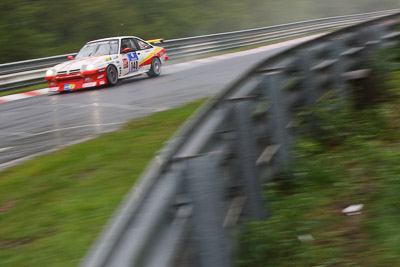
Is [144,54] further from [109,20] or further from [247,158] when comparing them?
[247,158]

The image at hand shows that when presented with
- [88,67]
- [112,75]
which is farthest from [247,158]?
[112,75]

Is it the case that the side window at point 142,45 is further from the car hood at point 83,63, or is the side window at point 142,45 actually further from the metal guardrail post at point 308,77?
the metal guardrail post at point 308,77

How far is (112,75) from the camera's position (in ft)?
52.9

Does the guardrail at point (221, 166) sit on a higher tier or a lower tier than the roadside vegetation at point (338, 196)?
higher

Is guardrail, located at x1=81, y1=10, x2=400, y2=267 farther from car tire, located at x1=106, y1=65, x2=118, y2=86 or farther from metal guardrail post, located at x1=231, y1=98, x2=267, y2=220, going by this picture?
car tire, located at x1=106, y1=65, x2=118, y2=86

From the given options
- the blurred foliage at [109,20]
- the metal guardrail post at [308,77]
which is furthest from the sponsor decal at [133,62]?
the metal guardrail post at [308,77]

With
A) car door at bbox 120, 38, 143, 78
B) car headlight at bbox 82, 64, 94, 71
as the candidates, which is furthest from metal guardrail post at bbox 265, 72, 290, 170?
car door at bbox 120, 38, 143, 78

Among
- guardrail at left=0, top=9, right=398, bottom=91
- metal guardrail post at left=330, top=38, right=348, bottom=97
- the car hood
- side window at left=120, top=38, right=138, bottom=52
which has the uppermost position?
metal guardrail post at left=330, top=38, right=348, bottom=97

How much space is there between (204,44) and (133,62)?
265 inches

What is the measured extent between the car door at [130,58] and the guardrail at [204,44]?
2947 mm

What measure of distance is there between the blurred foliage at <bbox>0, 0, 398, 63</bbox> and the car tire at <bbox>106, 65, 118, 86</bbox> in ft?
13.1

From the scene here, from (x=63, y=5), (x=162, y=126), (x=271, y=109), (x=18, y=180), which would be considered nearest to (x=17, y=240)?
(x=18, y=180)

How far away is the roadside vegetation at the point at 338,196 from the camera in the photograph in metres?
4.05

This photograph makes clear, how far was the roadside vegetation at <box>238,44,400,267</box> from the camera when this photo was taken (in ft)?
13.3
